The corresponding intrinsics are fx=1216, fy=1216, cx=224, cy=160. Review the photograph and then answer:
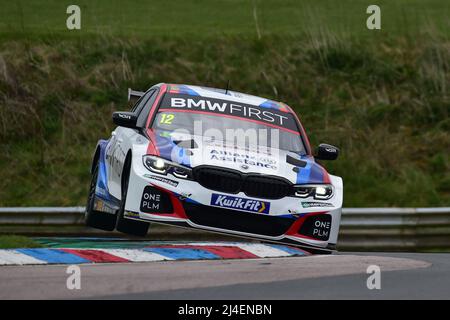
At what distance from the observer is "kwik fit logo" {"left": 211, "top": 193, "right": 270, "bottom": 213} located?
10453 millimetres

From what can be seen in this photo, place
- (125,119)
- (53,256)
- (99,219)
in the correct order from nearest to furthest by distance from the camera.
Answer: (53,256) → (125,119) → (99,219)

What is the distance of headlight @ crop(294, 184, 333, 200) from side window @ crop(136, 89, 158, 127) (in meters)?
1.85

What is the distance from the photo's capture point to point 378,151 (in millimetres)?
19516

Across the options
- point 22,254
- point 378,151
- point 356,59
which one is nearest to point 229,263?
point 22,254

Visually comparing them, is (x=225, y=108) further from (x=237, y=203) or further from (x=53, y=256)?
(x=53, y=256)

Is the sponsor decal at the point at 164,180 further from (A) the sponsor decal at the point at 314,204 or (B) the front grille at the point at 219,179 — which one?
(A) the sponsor decal at the point at 314,204

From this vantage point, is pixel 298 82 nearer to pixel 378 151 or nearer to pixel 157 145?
pixel 378 151

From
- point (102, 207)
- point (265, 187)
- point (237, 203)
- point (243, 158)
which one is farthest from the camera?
point (102, 207)

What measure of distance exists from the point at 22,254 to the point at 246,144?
251cm

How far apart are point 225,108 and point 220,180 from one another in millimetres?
1607

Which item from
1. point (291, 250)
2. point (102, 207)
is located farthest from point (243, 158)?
point (102, 207)

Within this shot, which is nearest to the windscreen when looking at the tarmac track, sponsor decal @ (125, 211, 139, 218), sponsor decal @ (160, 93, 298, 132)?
sponsor decal @ (160, 93, 298, 132)

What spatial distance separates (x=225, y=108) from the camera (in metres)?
12.0

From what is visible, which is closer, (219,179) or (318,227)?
(219,179)
